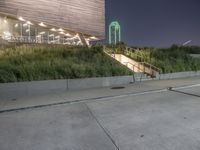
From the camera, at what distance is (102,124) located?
4359mm

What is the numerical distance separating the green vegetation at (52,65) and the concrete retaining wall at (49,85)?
29 cm

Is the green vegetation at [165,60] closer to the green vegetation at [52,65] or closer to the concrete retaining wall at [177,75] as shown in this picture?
the concrete retaining wall at [177,75]

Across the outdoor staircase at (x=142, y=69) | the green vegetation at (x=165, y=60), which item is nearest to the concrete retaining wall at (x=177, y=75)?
the green vegetation at (x=165, y=60)

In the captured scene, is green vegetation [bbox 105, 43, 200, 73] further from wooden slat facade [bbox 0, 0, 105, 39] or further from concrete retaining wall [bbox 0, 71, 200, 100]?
wooden slat facade [bbox 0, 0, 105, 39]

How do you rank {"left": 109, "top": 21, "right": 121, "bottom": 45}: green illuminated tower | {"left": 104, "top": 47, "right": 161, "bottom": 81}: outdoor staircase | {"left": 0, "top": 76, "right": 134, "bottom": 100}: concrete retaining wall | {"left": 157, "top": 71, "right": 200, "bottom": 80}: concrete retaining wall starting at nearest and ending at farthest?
{"left": 0, "top": 76, "right": 134, "bottom": 100}: concrete retaining wall → {"left": 104, "top": 47, "right": 161, "bottom": 81}: outdoor staircase → {"left": 157, "top": 71, "right": 200, "bottom": 80}: concrete retaining wall → {"left": 109, "top": 21, "right": 121, "bottom": 45}: green illuminated tower

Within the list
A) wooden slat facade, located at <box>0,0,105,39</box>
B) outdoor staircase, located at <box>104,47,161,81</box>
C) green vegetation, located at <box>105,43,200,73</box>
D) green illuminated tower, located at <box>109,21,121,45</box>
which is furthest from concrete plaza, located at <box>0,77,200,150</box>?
green illuminated tower, located at <box>109,21,121,45</box>

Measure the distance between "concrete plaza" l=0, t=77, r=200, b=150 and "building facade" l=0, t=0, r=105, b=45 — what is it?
558 inches

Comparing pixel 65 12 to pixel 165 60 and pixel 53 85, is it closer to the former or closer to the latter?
pixel 165 60

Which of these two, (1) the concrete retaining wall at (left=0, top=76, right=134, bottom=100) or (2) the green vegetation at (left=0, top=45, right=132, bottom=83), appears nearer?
(1) the concrete retaining wall at (left=0, top=76, right=134, bottom=100)

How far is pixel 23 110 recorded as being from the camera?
5.82 meters

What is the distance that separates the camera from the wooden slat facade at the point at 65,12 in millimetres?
20705

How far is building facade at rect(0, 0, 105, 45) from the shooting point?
2088 centimetres

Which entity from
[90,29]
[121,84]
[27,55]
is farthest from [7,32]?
[121,84]

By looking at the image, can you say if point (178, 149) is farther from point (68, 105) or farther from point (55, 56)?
point (55, 56)
